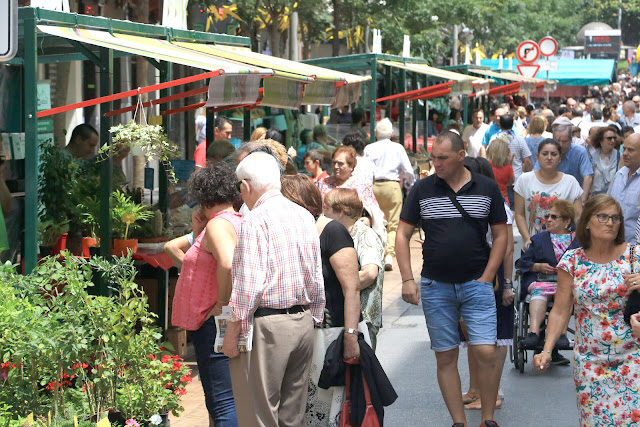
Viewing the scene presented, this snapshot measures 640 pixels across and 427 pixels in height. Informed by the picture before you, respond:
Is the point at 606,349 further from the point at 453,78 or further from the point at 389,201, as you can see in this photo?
the point at 453,78

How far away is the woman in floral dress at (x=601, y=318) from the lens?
16.1 ft

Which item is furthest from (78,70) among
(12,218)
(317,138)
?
(12,218)

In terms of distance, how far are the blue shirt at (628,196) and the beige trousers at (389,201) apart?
15.0 feet

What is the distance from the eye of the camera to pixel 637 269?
4941 millimetres

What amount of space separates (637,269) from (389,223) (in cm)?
802

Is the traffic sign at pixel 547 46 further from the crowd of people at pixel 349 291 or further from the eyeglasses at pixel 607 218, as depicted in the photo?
the eyeglasses at pixel 607 218

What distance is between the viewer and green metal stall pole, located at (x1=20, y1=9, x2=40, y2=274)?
20.5 feet

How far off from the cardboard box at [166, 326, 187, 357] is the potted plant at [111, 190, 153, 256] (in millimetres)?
909

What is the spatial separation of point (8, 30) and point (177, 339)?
4.44 m

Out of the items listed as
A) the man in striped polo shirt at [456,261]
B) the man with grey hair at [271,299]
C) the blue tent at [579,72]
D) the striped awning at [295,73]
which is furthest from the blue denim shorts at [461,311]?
the blue tent at [579,72]

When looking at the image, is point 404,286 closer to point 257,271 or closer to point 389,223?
point 257,271

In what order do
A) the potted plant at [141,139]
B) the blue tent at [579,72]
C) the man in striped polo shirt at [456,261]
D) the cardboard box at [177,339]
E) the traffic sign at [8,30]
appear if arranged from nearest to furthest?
the traffic sign at [8,30] → the man in striped polo shirt at [456,261] → the potted plant at [141,139] → the cardboard box at [177,339] → the blue tent at [579,72]

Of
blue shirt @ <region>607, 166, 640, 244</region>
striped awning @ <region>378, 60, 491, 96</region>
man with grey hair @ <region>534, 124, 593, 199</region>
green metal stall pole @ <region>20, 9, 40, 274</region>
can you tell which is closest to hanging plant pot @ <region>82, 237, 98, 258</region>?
green metal stall pole @ <region>20, 9, 40, 274</region>

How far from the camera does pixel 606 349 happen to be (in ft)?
16.4
